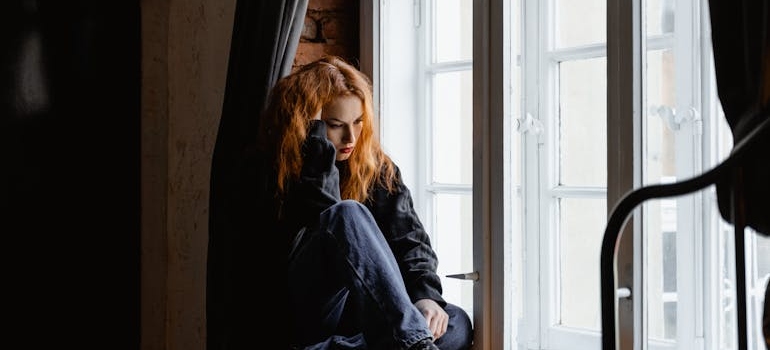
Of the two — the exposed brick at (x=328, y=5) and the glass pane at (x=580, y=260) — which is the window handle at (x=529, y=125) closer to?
the glass pane at (x=580, y=260)

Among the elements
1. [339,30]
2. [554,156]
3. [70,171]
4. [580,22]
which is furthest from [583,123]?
[70,171]

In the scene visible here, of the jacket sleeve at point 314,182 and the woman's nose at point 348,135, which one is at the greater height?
the woman's nose at point 348,135

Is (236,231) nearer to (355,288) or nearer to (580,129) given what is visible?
(355,288)

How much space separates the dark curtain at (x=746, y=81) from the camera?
1.11m

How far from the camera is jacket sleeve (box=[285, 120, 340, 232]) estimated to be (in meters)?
2.09

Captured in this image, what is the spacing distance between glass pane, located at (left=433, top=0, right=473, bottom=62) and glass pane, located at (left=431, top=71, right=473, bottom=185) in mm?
56

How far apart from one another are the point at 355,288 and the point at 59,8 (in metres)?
1.61

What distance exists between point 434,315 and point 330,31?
1.09 meters

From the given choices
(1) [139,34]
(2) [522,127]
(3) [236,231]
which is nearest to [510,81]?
(2) [522,127]

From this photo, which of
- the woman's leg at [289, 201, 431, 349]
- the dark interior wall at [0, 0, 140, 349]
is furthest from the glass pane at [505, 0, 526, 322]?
the dark interior wall at [0, 0, 140, 349]

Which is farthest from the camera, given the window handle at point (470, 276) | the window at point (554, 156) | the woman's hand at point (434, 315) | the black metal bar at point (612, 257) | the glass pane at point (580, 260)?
the window handle at point (470, 276)

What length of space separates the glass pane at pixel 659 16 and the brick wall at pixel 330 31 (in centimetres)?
117

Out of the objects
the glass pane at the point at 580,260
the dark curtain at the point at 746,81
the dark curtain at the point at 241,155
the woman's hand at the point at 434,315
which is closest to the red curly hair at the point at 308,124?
the dark curtain at the point at 241,155

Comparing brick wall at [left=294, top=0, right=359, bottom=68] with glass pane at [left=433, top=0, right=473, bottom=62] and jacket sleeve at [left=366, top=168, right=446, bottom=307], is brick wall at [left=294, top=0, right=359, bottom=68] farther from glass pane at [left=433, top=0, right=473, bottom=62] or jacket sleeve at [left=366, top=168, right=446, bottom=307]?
jacket sleeve at [left=366, top=168, right=446, bottom=307]
